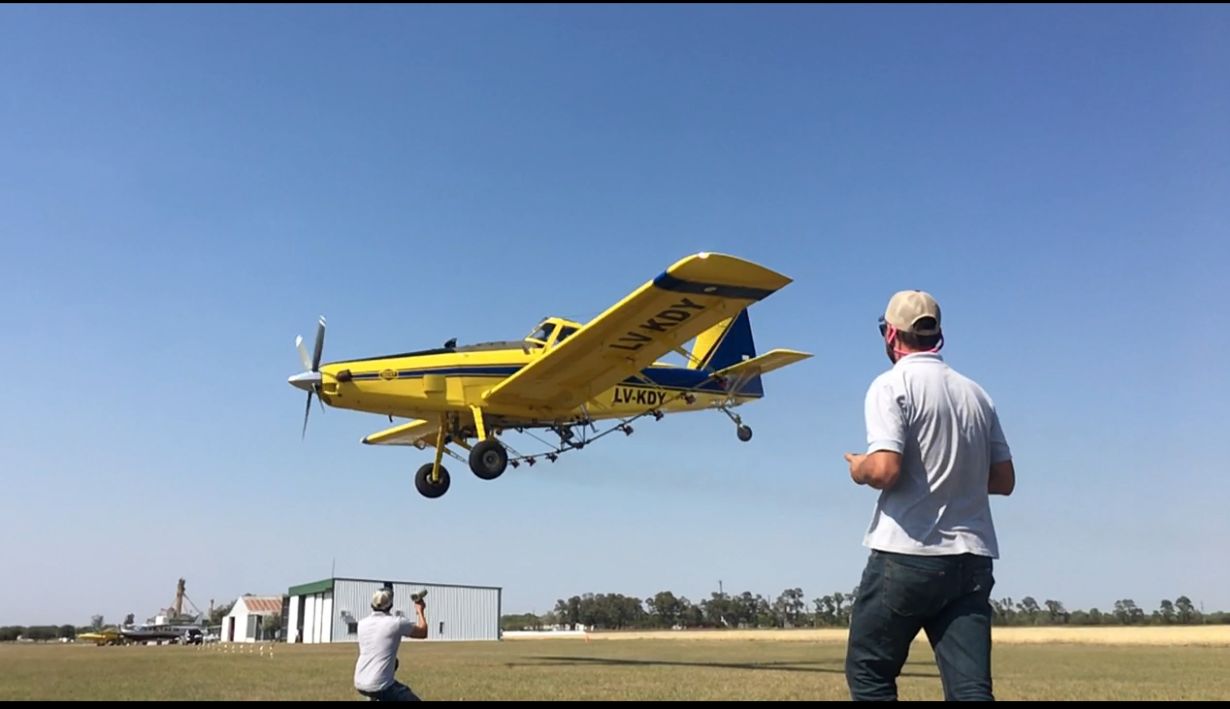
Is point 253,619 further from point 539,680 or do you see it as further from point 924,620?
point 924,620

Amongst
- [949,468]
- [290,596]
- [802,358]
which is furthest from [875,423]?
[290,596]

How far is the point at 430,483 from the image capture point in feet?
69.3

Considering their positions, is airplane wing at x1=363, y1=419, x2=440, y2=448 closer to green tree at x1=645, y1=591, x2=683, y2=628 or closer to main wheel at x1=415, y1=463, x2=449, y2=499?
main wheel at x1=415, y1=463, x2=449, y2=499

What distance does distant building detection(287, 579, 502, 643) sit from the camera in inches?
1401

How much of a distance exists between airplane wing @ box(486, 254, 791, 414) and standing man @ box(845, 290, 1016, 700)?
12.0m

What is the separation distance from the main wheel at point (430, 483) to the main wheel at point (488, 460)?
147cm

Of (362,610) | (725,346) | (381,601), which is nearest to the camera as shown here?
(381,601)

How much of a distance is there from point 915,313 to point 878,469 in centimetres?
71

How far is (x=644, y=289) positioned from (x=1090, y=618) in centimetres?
5863

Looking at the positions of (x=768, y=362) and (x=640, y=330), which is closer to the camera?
(x=640, y=330)

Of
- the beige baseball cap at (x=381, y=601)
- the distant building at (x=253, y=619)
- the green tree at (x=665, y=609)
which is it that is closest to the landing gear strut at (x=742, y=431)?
the beige baseball cap at (x=381, y=601)

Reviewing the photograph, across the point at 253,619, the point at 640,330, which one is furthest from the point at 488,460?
the point at 253,619

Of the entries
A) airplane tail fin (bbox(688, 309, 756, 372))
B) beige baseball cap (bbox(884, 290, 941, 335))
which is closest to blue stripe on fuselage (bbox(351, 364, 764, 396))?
airplane tail fin (bbox(688, 309, 756, 372))

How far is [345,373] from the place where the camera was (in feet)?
64.3
